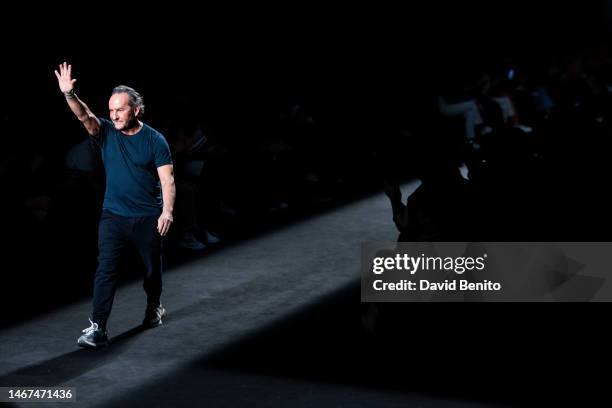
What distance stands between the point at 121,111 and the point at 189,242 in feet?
9.68

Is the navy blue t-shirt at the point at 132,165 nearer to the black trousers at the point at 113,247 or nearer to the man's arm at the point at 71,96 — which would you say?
the black trousers at the point at 113,247

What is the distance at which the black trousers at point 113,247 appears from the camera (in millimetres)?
5781

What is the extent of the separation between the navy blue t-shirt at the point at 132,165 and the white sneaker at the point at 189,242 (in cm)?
259

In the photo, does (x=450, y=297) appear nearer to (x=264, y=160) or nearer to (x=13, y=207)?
(x=13, y=207)

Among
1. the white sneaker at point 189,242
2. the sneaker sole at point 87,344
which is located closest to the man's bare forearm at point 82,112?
the sneaker sole at point 87,344

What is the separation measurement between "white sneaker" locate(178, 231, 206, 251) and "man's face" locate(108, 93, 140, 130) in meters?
2.81

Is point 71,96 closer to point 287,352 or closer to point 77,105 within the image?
point 77,105

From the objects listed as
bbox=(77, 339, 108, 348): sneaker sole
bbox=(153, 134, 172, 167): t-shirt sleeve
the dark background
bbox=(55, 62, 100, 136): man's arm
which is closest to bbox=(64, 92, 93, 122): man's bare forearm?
bbox=(55, 62, 100, 136): man's arm

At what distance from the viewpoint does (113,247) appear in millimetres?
5836

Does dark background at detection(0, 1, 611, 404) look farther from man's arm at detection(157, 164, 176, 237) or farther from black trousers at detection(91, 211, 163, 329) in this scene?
man's arm at detection(157, 164, 176, 237)

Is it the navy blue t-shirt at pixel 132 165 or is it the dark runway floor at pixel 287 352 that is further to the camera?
the navy blue t-shirt at pixel 132 165

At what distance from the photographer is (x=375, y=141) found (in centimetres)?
1259

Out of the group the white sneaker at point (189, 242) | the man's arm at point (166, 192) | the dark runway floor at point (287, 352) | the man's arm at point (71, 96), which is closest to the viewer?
the dark runway floor at point (287, 352)

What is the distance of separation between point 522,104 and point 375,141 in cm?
362
